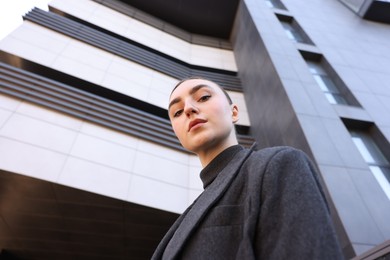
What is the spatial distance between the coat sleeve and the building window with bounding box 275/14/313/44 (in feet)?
30.6

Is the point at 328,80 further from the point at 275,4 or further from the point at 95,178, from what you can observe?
the point at 95,178

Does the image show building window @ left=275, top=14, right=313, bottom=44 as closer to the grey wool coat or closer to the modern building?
the modern building

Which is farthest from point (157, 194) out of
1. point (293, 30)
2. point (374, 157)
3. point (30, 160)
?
point (293, 30)

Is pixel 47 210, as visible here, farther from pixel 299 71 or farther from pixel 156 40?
pixel 156 40

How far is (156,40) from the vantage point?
12.0 meters

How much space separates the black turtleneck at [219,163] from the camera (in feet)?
4.63

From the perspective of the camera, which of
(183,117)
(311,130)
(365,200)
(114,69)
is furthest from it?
(114,69)

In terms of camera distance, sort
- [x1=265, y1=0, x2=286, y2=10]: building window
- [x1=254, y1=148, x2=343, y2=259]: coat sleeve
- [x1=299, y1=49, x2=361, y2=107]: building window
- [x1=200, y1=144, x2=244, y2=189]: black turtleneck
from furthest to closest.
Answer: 1. [x1=265, y1=0, x2=286, y2=10]: building window
2. [x1=299, y1=49, x2=361, y2=107]: building window
3. [x1=200, y1=144, x2=244, y2=189]: black turtleneck
4. [x1=254, y1=148, x2=343, y2=259]: coat sleeve

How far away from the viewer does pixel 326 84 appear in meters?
7.33

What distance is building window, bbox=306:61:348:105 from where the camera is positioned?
684 centimetres

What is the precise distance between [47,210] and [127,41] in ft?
25.7

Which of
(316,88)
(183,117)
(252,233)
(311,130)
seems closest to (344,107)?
(316,88)

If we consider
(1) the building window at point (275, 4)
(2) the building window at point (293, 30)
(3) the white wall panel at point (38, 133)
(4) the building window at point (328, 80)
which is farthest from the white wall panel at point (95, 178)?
(1) the building window at point (275, 4)

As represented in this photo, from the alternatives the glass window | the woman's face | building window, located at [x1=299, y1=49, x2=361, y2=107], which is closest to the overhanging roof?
the glass window
